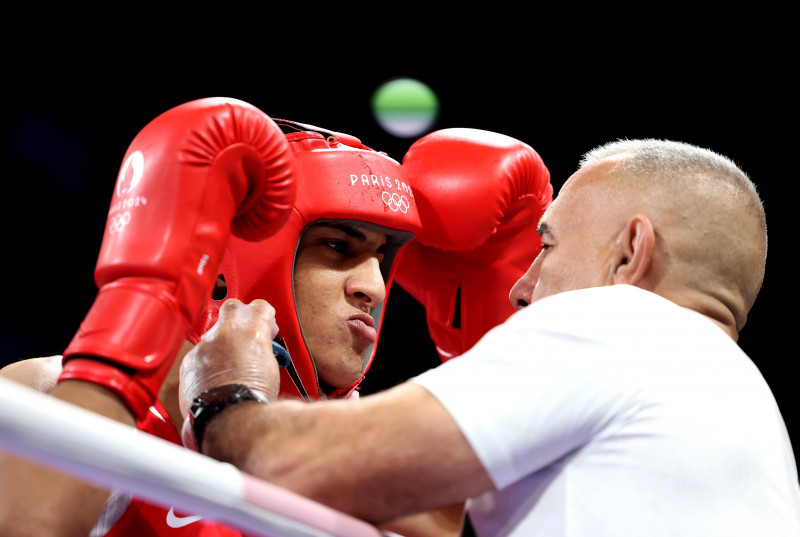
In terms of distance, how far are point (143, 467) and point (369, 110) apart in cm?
377

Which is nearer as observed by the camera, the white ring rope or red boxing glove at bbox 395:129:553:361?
the white ring rope

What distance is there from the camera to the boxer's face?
1979mm

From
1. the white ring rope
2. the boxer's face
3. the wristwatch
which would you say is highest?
the white ring rope

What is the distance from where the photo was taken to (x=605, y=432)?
3.33 feet

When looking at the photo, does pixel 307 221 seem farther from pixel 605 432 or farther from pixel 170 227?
pixel 605 432

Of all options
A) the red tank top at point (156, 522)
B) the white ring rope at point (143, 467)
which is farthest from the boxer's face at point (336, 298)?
the white ring rope at point (143, 467)

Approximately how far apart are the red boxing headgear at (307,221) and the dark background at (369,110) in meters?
1.80

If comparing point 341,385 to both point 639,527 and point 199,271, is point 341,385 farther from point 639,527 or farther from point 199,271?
point 639,527

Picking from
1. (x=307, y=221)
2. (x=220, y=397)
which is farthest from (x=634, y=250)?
(x=307, y=221)

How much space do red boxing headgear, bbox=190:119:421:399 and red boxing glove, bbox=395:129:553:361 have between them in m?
0.20

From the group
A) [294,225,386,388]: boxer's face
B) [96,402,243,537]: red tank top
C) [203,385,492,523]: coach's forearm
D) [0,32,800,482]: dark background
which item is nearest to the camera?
[203,385,492,523]: coach's forearm

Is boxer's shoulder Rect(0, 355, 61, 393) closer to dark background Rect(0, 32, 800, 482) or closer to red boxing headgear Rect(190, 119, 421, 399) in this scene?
red boxing headgear Rect(190, 119, 421, 399)

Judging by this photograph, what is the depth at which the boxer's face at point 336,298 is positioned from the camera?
1979mm

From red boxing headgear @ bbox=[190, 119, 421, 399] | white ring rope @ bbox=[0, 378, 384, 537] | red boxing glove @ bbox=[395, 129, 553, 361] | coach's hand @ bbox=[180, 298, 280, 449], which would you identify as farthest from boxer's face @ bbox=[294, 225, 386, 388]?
white ring rope @ bbox=[0, 378, 384, 537]
